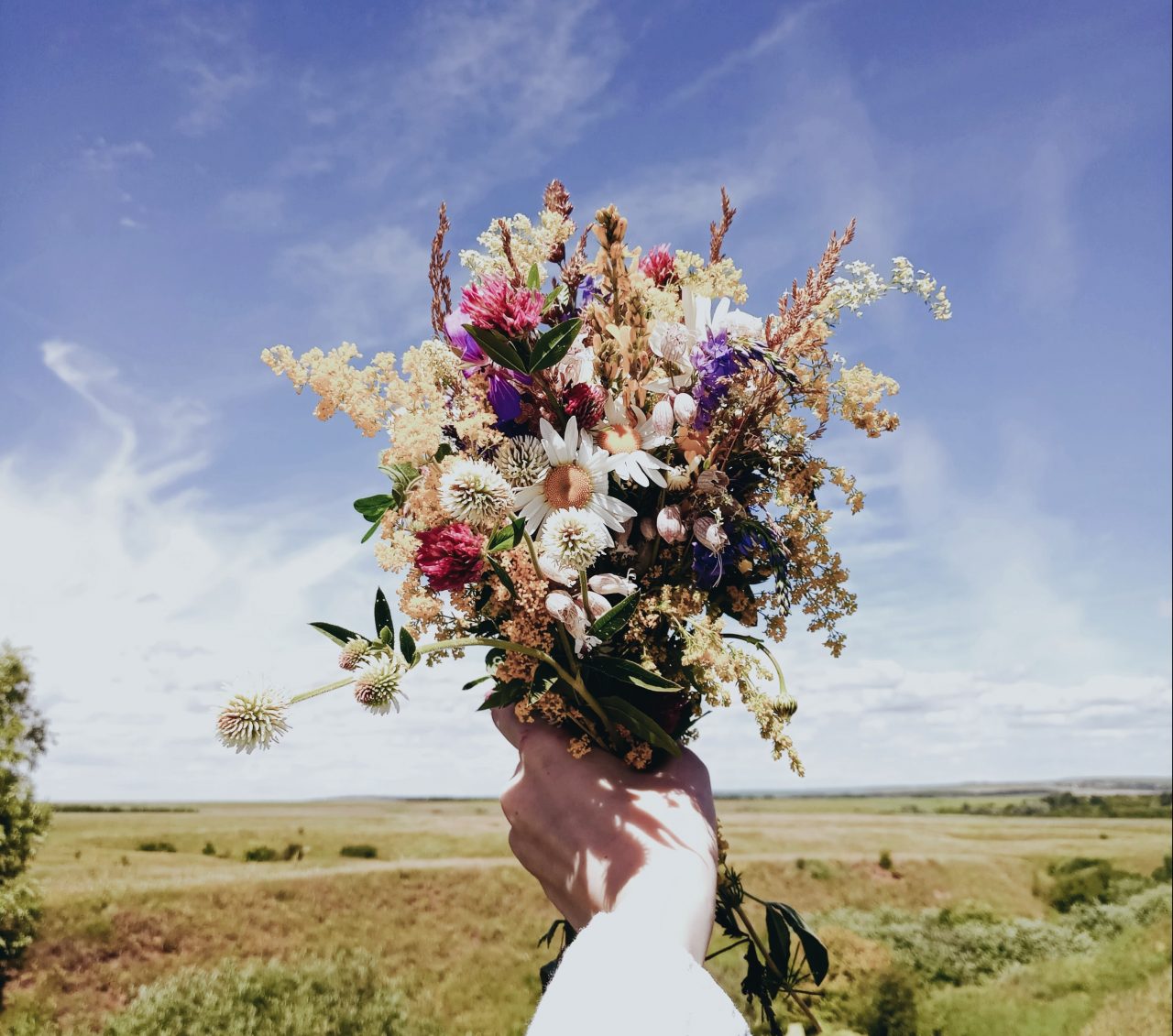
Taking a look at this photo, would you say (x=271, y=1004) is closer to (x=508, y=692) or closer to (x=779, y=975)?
(x=779, y=975)

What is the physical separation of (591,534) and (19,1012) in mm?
→ 8629

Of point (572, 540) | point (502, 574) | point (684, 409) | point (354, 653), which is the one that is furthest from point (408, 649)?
point (684, 409)

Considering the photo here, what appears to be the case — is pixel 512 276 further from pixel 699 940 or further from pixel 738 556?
pixel 699 940

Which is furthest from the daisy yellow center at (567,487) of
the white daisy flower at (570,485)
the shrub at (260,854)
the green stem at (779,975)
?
the shrub at (260,854)

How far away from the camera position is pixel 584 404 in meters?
1.59

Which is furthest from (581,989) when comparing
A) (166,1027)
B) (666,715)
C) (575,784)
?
(166,1027)

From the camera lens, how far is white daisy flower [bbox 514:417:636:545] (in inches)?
61.7

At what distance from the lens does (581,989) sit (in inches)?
45.7

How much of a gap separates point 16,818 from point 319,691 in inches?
330

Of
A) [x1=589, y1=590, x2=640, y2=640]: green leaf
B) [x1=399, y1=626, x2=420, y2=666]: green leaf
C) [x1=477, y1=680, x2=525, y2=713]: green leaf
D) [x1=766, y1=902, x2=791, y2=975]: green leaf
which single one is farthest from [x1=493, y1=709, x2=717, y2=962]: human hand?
[x1=766, y1=902, x2=791, y2=975]: green leaf

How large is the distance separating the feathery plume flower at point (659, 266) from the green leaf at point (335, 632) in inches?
45.5

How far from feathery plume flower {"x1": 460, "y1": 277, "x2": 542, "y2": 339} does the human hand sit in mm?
920

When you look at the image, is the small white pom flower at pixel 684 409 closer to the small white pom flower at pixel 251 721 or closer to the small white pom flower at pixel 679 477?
the small white pom flower at pixel 679 477

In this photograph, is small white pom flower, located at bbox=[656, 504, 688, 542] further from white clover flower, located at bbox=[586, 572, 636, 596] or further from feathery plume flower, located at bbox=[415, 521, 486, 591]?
feathery plume flower, located at bbox=[415, 521, 486, 591]
